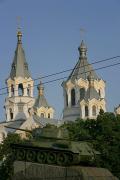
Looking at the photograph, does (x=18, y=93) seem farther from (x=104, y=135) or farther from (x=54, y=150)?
(x=54, y=150)

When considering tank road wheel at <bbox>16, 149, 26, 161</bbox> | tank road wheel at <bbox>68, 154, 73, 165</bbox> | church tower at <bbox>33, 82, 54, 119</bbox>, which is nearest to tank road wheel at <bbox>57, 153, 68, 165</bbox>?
tank road wheel at <bbox>68, 154, 73, 165</bbox>

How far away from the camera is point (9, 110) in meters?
84.5

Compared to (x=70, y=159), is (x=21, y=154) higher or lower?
higher

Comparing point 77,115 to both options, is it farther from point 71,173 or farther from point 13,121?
point 71,173

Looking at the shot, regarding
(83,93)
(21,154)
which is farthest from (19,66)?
(21,154)

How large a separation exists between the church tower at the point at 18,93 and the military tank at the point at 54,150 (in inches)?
2396

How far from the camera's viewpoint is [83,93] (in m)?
82.5

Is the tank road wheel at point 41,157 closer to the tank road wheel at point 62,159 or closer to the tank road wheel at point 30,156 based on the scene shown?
the tank road wheel at point 30,156

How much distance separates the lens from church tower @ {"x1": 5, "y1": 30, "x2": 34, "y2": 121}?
274 ft

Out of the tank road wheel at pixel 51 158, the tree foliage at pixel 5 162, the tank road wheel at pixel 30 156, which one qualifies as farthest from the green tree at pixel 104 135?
the tank road wheel at pixel 51 158

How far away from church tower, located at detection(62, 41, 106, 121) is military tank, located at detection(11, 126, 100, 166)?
5654 cm

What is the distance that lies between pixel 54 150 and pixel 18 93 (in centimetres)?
6439

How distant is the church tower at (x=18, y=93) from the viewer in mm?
83375

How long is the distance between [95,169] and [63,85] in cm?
6360
